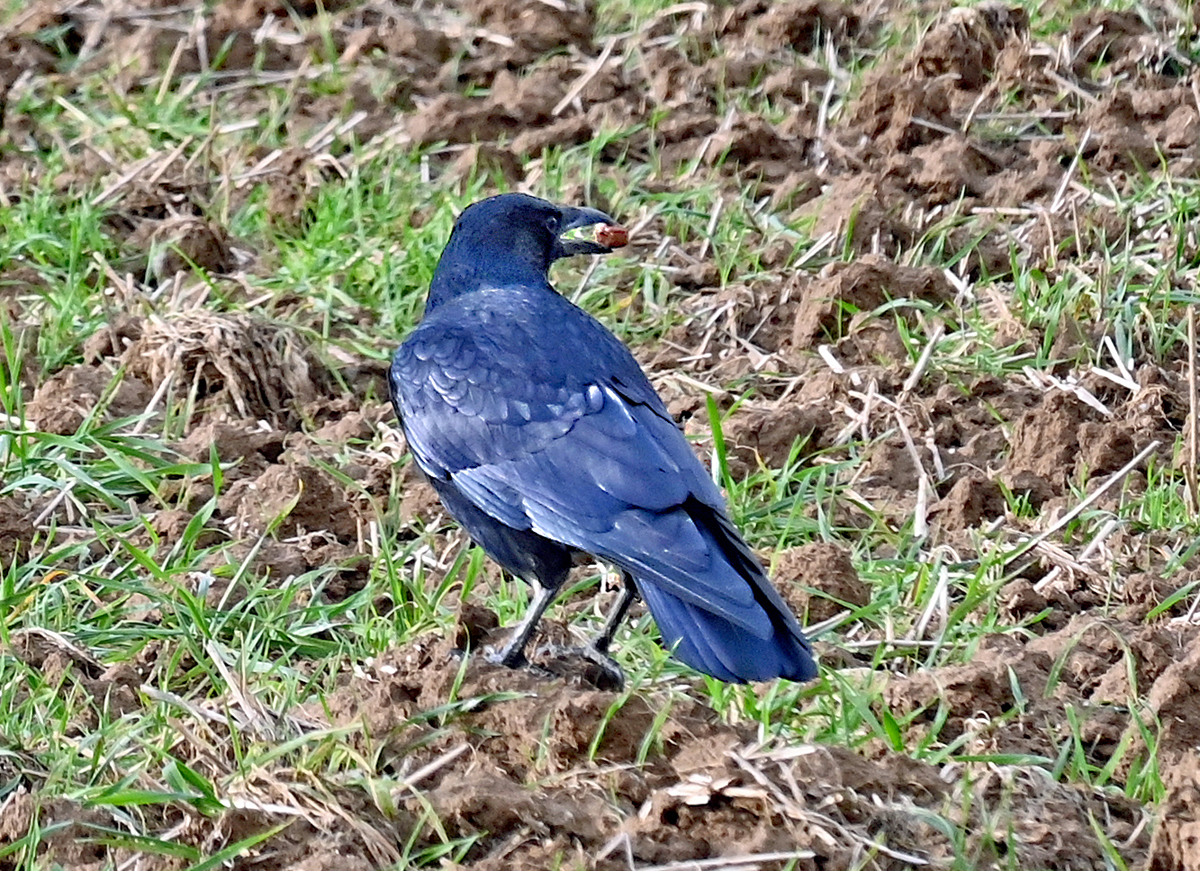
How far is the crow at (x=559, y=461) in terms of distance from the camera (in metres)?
3.59

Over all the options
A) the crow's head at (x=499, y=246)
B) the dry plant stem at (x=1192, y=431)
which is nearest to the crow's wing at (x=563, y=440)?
the crow's head at (x=499, y=246)

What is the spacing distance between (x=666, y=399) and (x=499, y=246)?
94 cm

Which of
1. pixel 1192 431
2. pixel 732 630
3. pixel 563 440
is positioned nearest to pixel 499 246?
pixel 563 440

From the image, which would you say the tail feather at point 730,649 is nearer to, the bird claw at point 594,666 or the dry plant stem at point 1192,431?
the bird claw at point 594,666

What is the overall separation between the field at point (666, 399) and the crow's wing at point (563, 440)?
0.27 m

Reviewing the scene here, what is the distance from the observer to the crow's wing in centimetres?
369

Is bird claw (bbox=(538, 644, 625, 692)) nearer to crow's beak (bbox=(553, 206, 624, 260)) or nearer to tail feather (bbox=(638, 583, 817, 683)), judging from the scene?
tail feather (bbox=(638, 583, 817, 683))

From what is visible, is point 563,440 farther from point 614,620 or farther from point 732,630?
point 732,630

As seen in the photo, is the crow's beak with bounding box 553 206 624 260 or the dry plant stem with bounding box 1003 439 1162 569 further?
the crow's beak with bounding box 553 206 624 260

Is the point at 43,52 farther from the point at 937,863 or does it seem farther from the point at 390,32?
the point at 937,863

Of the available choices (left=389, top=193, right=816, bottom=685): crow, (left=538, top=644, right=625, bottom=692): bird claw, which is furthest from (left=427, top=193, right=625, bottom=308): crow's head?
(left=538, top=644, right=625, bottom=692): bird claw

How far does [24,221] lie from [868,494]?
301 centimetres

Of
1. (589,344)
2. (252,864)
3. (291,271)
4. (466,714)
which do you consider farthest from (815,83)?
(252,864)

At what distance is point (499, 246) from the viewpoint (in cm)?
466
